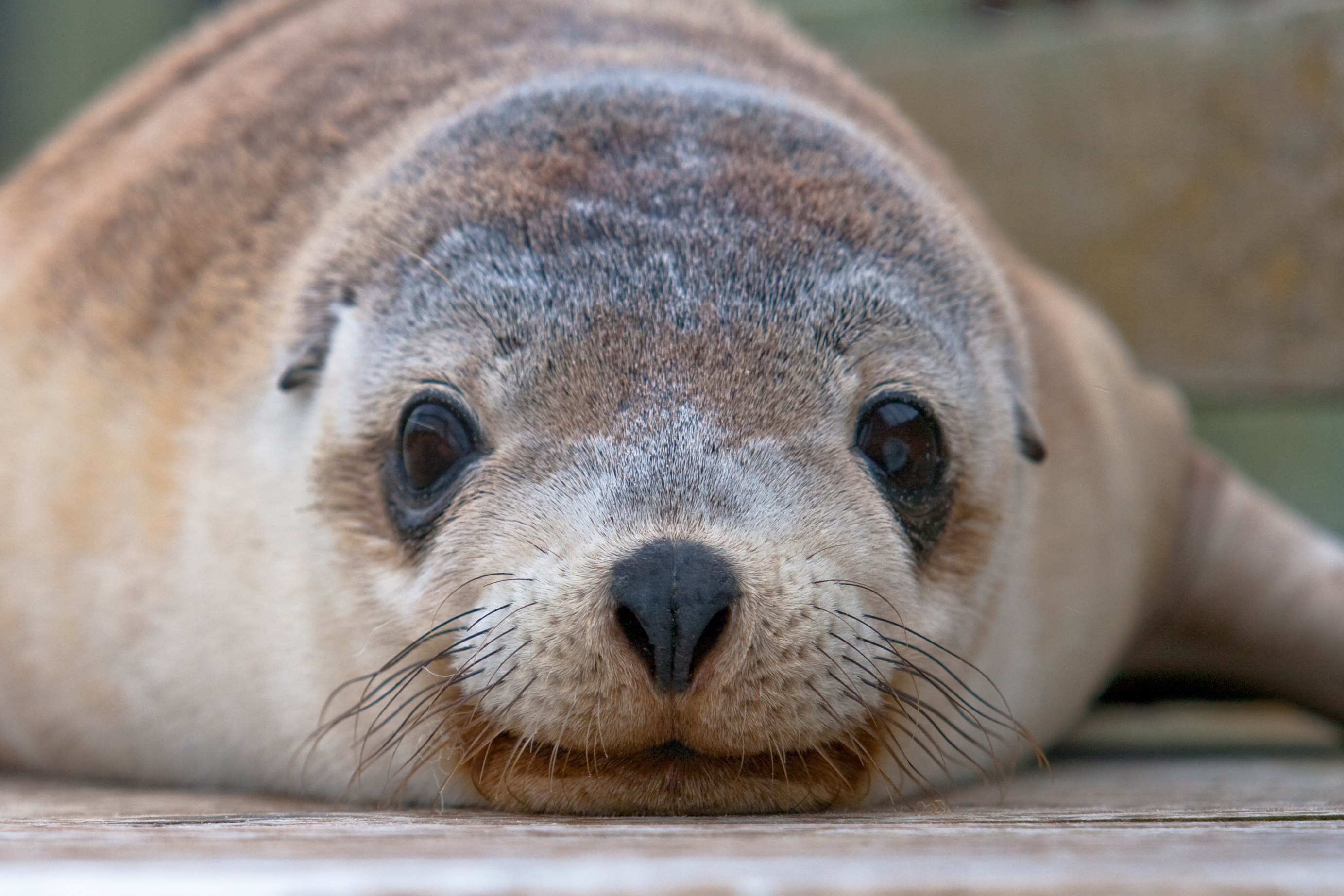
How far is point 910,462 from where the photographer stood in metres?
2.54

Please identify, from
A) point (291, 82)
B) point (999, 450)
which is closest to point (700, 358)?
point (999, 450)

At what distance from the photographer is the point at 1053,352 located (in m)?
3.65

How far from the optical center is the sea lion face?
2.02 metres

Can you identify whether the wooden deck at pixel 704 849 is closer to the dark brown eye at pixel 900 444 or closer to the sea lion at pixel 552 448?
the sea lion at pixel 552 448

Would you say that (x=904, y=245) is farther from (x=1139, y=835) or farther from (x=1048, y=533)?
(x=1139, y=835)

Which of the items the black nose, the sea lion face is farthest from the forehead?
the black nose

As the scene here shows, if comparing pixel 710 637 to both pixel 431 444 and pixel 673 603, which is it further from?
pixel 431 444

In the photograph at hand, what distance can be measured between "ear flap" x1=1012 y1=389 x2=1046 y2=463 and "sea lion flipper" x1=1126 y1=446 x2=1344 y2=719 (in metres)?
1.56

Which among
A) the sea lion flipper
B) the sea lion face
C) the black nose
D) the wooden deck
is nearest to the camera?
the wooden deck

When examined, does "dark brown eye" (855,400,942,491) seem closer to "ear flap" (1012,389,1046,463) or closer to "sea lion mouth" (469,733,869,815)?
"ear flap" (1012,389,1046,463)

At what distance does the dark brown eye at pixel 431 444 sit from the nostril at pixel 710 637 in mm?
680

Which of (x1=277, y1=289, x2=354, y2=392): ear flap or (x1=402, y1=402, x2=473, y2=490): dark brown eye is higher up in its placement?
(x1=277, y1=289, x2=354, y2=392): ear flap

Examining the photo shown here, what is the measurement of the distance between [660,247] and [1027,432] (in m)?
0.93

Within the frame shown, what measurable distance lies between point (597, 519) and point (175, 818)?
2.40ft
